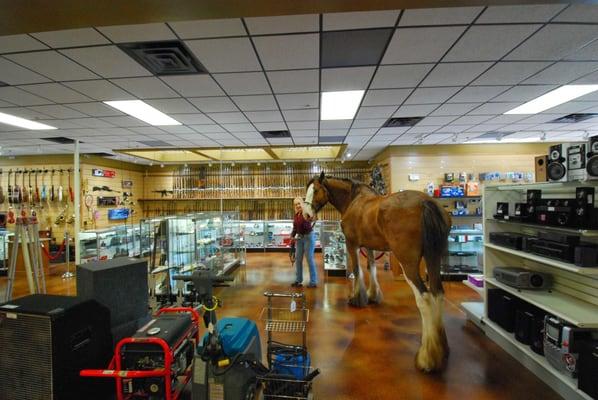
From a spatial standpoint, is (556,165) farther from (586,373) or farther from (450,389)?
(450,389)

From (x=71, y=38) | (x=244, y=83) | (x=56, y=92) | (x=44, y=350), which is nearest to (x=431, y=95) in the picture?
(x=244, y=83)

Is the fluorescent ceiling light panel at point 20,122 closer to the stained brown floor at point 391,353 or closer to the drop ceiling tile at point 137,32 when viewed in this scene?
the stained brown floor at point 391,353

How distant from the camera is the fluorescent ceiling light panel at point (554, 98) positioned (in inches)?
141

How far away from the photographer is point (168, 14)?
1.62 m

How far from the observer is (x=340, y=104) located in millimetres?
3988

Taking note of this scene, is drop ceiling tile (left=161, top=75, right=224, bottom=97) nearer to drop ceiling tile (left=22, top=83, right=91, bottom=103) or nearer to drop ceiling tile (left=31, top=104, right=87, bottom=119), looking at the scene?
drop ceiling tile (left=22, top=83, right=91, bottom=103)

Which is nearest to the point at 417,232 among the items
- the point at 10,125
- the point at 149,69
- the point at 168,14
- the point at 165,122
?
the point at 168,14

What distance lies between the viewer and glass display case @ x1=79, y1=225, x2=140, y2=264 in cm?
566

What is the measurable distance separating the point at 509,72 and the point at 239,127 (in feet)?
13.8

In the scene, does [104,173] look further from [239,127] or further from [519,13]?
[519,13]

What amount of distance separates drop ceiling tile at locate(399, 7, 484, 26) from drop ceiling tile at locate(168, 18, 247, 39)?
1.34 meters

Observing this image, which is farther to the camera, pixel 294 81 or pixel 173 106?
pixel 173 106

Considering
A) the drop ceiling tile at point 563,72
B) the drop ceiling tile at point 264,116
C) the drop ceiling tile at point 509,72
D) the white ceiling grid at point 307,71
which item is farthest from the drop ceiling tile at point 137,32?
the drop ceiling tile at point 563,72

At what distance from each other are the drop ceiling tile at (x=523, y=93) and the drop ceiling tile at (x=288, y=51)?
2869mm
